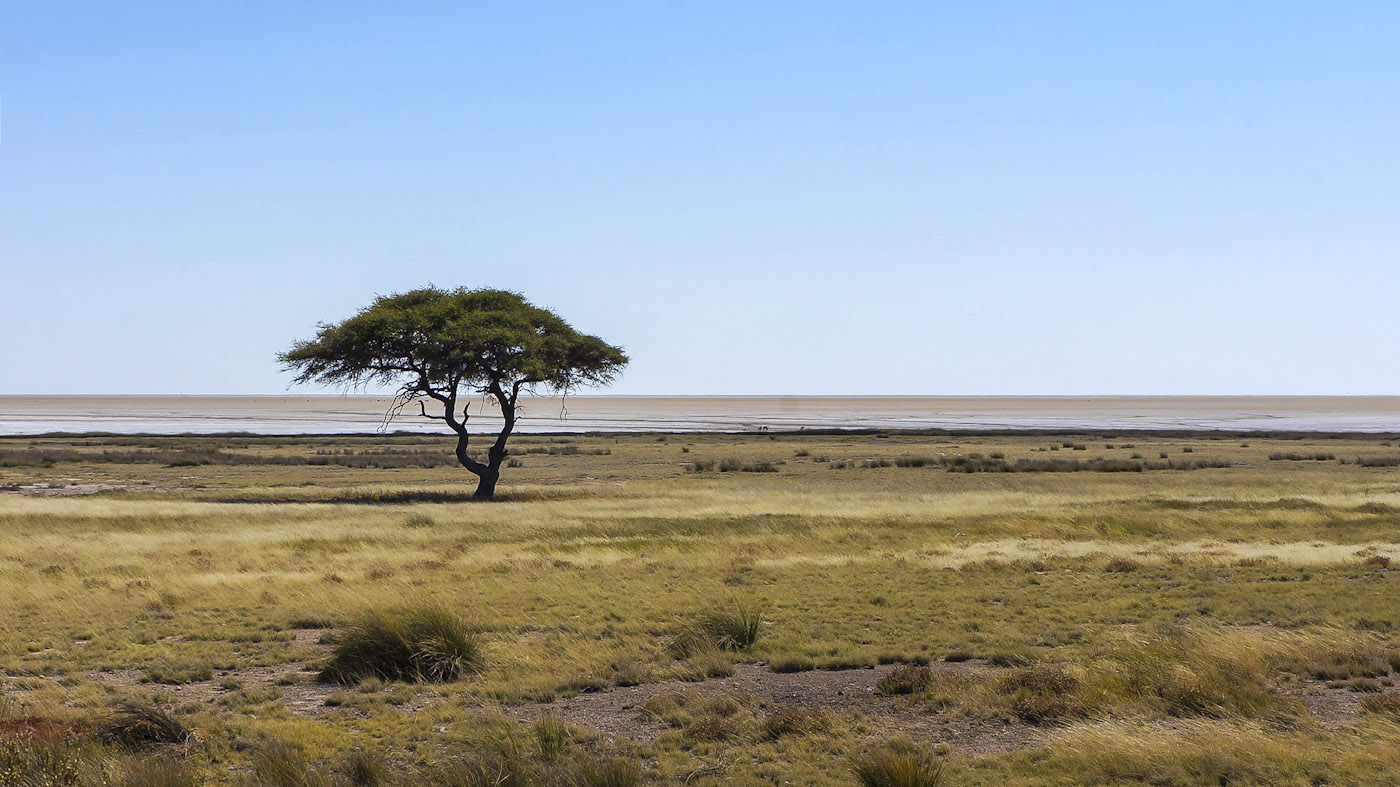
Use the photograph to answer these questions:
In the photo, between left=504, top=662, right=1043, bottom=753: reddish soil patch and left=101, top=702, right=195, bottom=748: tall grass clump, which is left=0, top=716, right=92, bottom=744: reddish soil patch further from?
left=504, top=662, right=1043, bottom=753: reddish soil patch

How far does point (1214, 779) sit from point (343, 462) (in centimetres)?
6151

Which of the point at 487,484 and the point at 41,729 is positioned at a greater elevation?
the point at 41,729

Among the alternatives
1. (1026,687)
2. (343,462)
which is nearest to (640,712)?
(1026,687)

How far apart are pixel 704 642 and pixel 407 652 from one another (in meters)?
3.96

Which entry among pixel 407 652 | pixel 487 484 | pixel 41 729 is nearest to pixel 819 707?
pixel 407 652

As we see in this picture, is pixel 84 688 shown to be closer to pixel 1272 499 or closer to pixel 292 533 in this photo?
pixel 292 533

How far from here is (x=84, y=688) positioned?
41.5 ft

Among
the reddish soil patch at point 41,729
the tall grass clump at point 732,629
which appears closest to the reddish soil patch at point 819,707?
the tall grass clump at point 732,629

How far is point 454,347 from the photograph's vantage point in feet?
144

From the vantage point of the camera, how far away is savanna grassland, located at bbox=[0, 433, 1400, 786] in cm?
992

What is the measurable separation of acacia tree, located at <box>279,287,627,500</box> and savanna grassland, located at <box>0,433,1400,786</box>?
819 centimetres

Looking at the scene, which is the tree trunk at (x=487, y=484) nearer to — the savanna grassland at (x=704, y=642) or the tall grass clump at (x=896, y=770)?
the savanna grassland at (x=704, y=642)

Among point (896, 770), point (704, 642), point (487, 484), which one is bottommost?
point (487, 484)

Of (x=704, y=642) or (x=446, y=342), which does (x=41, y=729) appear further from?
(x=446, y=342)
